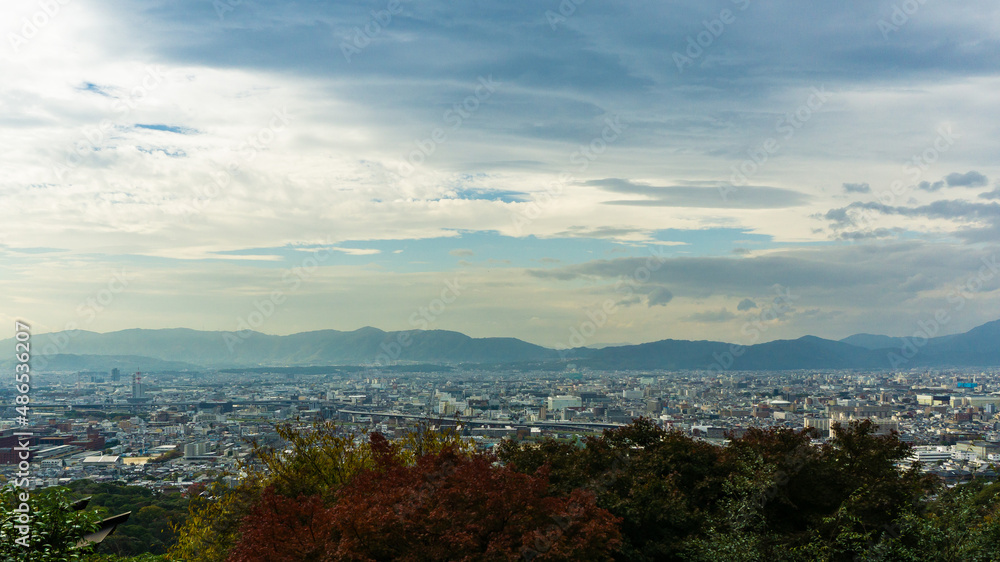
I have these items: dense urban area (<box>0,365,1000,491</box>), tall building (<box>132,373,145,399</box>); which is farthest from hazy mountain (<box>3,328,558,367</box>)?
tall building (<box>132,373,145,399</box>)

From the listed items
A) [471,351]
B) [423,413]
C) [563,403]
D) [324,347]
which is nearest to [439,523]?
[423,413]

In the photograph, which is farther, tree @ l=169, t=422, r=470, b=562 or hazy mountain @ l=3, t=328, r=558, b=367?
hazy mountain @ l=3, t=328, r=558, b=367

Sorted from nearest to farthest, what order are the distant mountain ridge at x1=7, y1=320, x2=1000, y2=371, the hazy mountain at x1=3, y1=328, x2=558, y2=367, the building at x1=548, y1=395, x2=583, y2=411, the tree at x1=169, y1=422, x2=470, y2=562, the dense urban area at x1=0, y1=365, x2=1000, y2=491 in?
1. the tree at x1=169, y1=422, x2=470, y2=562
2. the dense urban area at x1=0, y1=365, x2=1000, y2=491
3. the building at x1=548, y1=395, x2=583, y2=411
4. the distant mountain ridge at x1=7, y1=320, x2=1000, y2=371
5. the hazy mountain at x1=3, y1=328, x2=558, y2=367

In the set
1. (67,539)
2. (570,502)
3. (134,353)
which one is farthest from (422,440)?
(134,353)

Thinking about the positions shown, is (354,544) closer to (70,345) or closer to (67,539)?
(67,539)

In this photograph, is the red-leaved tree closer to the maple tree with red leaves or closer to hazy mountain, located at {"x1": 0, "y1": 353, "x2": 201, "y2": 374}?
the maple tree with red leaves

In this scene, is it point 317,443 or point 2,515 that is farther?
point 317,443
